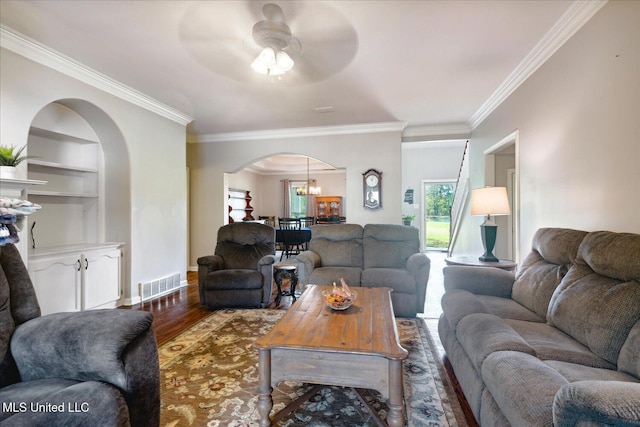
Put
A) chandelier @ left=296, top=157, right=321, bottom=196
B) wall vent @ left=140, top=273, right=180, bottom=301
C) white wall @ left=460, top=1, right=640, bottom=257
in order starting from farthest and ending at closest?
chandelier @ left=296, top=157, right=321, bottom=196
wall vent @ left=140, top=273, right=180, bottom=301
white wall @ left=460, top=1, right=640, bottom=257

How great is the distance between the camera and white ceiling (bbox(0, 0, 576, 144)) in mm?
2178

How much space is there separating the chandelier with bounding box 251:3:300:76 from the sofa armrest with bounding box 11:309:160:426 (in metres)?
2.06

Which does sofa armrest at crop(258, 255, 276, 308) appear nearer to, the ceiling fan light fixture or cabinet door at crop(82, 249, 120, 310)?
cabinet door at crop(82, 249, 120, 310)

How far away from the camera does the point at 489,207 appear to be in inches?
119

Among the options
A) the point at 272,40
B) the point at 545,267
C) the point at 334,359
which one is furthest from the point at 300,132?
the point at 334,359

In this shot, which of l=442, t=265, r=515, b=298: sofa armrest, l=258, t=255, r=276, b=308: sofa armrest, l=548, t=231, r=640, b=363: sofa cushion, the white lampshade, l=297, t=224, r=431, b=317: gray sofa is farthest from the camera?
l=258, t=255, r=276, b=308: sofa armrest

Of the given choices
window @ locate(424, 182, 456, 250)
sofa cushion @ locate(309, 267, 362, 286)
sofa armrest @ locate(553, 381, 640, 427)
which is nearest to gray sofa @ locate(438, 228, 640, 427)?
sofa armrest @ locate(553, 381, 640, 427)

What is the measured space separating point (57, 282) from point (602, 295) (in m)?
4.34

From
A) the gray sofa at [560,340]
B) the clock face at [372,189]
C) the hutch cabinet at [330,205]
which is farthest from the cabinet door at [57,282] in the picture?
the hutch cabinet at [330,205]

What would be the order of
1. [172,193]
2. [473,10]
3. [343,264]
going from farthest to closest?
[172,193]
[343,264]
[473,10]

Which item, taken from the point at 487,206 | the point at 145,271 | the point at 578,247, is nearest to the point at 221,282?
the point at 145,271

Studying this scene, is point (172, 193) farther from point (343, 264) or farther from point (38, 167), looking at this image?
point (343, 264)

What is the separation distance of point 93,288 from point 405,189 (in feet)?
23.7

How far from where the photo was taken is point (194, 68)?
3.05 metres
